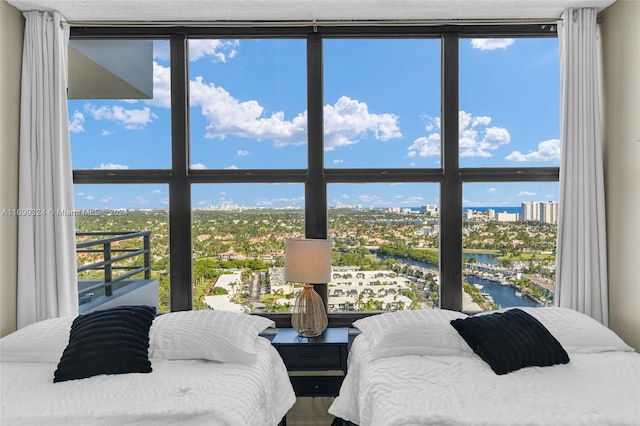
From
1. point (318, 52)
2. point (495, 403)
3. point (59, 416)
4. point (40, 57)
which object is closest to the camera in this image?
point (59, 416)

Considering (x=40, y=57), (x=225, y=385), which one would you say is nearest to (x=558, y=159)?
(x=225, y=385)

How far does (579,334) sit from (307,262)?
1545mm

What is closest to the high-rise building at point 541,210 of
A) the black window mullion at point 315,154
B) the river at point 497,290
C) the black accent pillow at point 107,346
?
the river at point 497,290

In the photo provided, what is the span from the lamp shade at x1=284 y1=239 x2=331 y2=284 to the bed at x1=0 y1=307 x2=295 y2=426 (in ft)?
1.15

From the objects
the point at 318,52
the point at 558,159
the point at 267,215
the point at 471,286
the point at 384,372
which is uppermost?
the point at 318,52

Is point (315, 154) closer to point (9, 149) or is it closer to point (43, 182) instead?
point (43, 182)

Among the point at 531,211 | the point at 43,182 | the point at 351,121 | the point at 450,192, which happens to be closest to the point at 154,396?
the point at 43,182

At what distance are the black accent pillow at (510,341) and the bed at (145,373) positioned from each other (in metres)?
1.03

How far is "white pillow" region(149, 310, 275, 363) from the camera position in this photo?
85.0 inches

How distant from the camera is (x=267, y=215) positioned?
3.03 meters

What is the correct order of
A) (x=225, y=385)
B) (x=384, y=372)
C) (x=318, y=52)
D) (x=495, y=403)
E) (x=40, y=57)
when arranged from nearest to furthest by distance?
1. (x=495, y=403)
2. (x=225, y=385)
3. (x=384, y=372)
4. (x=40, y=57)
5. (x=318, y=52)

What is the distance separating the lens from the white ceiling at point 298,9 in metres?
2.63

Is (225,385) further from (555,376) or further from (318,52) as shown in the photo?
(318,52)

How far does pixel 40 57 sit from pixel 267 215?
176cm
